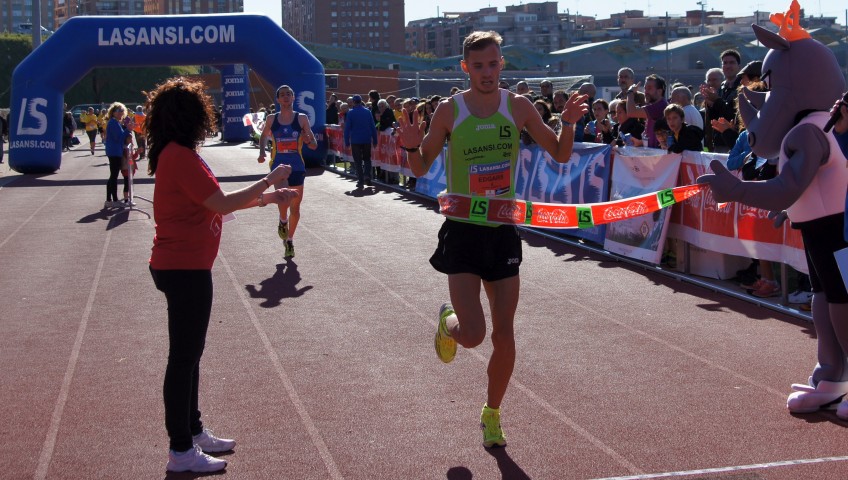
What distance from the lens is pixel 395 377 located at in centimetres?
649

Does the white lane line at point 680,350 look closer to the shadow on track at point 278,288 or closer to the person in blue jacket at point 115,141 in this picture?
the shadow on track at point 278,288

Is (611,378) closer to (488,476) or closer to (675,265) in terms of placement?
(488,476)

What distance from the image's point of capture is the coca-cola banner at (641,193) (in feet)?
33.8

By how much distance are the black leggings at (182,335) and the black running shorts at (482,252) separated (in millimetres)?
1230

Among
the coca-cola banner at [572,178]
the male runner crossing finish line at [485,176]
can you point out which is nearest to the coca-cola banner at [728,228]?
the coca-cola banner at [572,178]

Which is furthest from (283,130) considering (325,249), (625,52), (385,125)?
(625,52)

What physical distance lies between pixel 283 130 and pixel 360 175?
8.30 m

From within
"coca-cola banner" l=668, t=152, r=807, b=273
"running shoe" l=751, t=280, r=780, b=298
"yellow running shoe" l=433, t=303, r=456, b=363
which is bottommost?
"running shoe" l=751, t=280, r=780, b=298

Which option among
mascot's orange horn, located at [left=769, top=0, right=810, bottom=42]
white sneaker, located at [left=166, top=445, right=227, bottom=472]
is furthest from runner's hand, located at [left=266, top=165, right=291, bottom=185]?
mascot's orange horn, located at [left=769, top=0, right=810, bottom=42]

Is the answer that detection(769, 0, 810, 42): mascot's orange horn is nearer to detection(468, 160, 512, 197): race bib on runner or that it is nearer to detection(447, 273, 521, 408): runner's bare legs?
detection(468, 160, 512, 197): race bib on runner

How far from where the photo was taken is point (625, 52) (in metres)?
51.3

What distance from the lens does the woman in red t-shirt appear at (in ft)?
15.3

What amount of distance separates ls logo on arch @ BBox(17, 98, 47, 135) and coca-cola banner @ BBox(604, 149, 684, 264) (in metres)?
18.1

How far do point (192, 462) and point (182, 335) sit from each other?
61 centimetres
